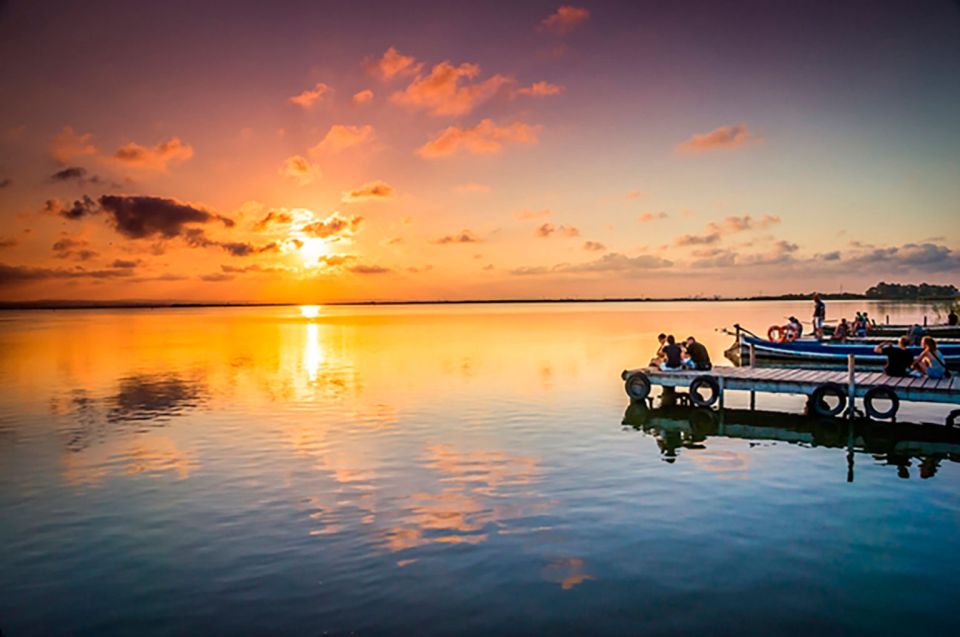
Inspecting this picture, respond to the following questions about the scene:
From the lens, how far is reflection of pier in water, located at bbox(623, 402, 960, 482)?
20953 millimetres

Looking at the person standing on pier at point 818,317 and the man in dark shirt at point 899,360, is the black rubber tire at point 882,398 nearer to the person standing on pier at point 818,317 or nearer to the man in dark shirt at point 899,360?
the man in dark shirt at point 899,360

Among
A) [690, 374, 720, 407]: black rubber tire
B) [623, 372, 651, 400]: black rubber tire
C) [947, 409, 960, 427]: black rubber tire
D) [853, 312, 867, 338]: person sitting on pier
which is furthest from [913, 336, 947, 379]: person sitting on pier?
[853, 312, 867, 338]: person sitting on pier

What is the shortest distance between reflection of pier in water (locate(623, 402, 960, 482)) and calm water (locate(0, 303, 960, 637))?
0.17m

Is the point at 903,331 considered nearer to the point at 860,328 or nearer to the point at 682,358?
the point at 860,328

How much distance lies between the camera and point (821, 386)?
1040 inches

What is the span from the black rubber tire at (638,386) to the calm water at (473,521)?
156 cm

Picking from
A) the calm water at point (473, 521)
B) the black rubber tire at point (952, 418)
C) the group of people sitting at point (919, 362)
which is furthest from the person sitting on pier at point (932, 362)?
the calm water at point (473, 521)

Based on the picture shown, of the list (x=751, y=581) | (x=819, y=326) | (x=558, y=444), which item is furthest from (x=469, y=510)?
(x=819, y=326)

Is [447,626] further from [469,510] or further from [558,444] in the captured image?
[558,444]

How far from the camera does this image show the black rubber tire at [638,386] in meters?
30.6

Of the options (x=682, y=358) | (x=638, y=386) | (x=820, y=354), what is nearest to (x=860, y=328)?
(x=820, y=354)

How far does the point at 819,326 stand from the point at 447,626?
47.3 metres

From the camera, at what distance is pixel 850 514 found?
49.1 ft

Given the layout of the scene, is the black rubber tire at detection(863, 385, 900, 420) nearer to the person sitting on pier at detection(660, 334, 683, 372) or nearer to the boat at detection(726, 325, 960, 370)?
the person sitting on pier at detection(660, 334, 683, 372)
